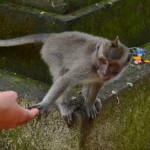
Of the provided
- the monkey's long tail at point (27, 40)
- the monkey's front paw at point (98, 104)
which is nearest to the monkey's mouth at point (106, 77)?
the monkey's front paw at point (98, 104)

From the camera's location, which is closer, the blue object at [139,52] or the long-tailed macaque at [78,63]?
the long-tailed macaque at [78,63]

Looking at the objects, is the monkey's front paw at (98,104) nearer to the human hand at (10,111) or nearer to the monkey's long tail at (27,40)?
the monkey's long tail at (27,40)

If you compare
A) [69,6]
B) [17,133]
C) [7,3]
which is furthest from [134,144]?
[7,3]

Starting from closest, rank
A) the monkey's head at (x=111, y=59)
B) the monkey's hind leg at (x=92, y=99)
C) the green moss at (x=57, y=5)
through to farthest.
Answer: the monkey's head at (x=111, y=59) → the monkey's hind leg at (x=92, y=99) → the green moss at (x=57, y=5)

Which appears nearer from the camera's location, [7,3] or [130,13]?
[7,3]

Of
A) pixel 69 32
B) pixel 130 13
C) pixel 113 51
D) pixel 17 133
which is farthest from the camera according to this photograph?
pixel 130 13

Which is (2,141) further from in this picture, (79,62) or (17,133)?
(79,62)
